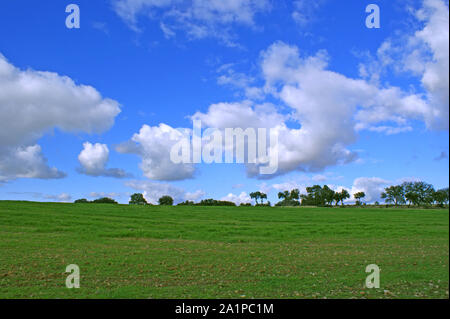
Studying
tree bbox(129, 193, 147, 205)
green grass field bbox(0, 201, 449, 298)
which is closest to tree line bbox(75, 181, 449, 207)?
tree bbox(129, 193, 147, 205)

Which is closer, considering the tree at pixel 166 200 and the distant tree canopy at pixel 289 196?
the tree at pixel 166 200

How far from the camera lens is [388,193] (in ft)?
343

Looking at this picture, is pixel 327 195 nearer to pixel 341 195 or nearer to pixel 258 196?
pixel 341 195

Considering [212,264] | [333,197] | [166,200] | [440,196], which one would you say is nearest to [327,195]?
[333,197]

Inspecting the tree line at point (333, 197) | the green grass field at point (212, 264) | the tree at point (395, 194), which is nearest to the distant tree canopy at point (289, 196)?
the tree line at point (333, 197)

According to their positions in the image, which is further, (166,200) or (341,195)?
(341,195)

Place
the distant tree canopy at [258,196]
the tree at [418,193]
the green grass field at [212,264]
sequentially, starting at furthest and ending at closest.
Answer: the distant tree canopy at [258,196] < the tree at [418,193] < the green grass field at [212,264]

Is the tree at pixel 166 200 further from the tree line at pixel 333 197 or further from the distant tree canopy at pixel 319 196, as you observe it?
the distant tree canopy at pixel 319 196

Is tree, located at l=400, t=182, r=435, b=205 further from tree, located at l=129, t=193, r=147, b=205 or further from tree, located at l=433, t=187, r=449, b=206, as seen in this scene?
tree, located at l=129, t=193, r=147, b=205

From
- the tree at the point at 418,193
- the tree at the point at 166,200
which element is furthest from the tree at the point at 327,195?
the tree at the point at 166,200

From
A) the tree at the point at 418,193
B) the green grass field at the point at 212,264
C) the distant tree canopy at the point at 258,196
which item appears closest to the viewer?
the green grass field at the point at 212,264
